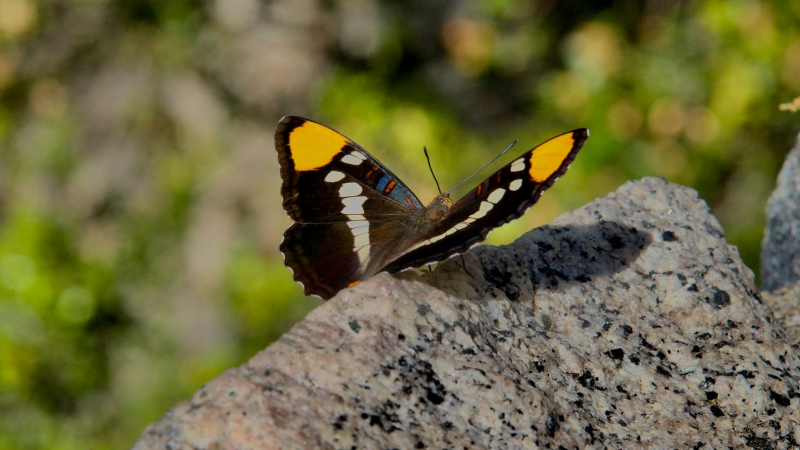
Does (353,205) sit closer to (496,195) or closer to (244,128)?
(496,195)

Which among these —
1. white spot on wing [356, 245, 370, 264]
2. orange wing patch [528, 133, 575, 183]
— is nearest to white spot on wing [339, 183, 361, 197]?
white spot on wing [356, 245, 370, 264]

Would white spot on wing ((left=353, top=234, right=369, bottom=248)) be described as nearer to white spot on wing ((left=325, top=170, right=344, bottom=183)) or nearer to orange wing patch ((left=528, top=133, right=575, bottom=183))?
white spot on wing ((left=325, top=170, right=344, bottom=183))

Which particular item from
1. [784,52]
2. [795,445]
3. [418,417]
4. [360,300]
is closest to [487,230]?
[360,300]

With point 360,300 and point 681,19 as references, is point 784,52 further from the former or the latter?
point 360,300

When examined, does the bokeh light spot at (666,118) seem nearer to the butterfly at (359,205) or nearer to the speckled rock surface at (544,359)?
the speckled rock surface at (544,359)

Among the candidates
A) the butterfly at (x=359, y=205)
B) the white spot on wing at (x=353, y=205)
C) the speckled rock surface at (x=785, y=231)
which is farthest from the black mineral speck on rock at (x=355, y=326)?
the speckled rock surface at (x=785, y=231)

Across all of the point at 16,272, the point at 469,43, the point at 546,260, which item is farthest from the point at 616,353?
the point at 16,272

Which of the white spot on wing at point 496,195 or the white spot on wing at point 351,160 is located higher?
the white spot on wing at point 351,160
